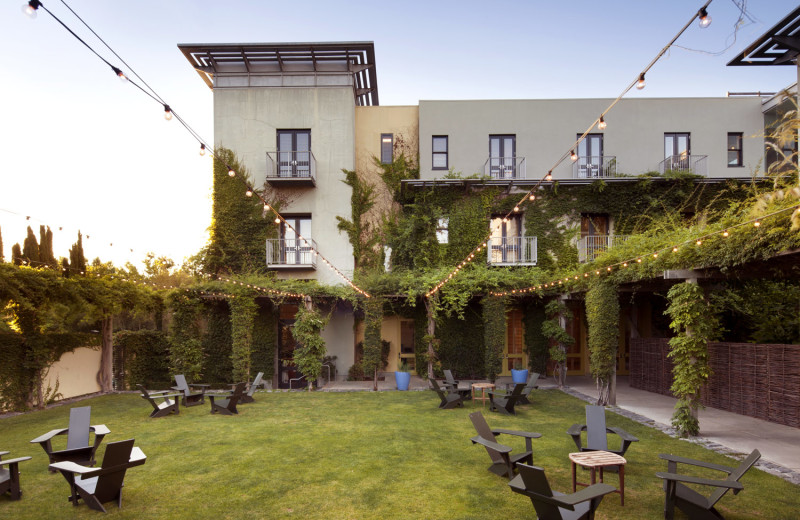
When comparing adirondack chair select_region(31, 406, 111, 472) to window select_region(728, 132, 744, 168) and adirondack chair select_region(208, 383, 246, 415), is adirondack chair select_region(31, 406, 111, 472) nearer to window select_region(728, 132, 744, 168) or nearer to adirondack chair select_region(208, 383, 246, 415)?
adirondack chair select_region(208, 383, 246, 415)

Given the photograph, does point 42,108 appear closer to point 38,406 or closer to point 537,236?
point 38,406

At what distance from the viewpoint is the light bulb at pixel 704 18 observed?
135 inches

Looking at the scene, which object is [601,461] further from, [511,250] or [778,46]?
[778,46]

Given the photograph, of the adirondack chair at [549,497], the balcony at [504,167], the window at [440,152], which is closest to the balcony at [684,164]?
the balcony at [504,167]

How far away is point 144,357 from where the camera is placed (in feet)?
46.0

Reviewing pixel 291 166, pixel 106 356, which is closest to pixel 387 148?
pixel 291 166

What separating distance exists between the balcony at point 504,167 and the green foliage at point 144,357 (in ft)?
39.8

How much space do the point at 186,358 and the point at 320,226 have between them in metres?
→ 6.04

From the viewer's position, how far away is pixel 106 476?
4.82 metres

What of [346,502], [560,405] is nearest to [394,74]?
[560,405]

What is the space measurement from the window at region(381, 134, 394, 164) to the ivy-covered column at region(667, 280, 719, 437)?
11.3 meters

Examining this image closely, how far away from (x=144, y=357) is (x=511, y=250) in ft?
41.2

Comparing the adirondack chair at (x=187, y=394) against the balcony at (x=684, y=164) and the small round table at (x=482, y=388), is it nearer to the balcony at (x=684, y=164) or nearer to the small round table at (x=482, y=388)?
the small round table at (x=482, y=388)

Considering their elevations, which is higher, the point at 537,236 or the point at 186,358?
the point at 537,236
